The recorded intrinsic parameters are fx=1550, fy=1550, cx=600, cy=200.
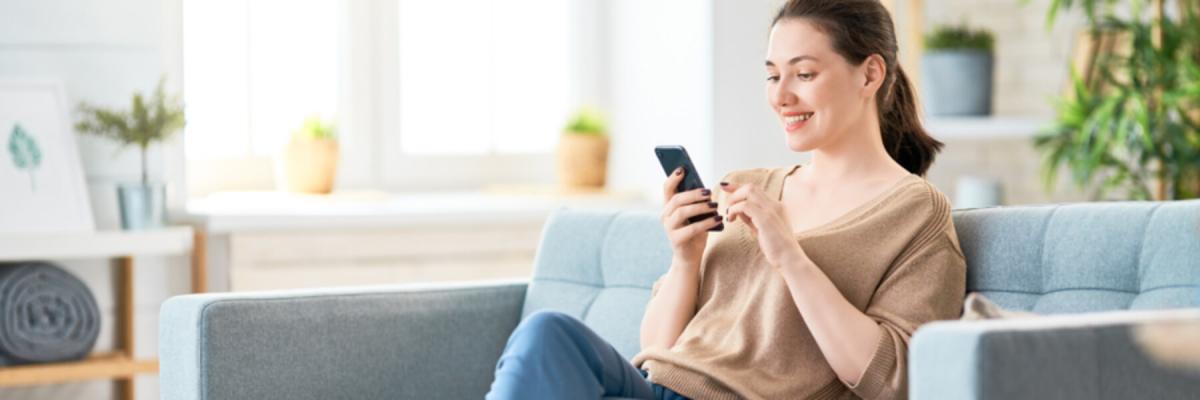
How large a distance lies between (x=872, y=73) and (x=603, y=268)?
712mm

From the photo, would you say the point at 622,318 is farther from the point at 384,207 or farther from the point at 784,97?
the point at 384,207

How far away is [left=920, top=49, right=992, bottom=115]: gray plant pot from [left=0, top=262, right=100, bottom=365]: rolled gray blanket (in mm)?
2490

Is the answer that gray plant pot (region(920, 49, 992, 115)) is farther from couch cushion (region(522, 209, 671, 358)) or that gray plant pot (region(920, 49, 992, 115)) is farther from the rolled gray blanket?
the rolled gray blanket

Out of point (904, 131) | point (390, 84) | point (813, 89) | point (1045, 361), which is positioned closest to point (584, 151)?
point (390, 84)

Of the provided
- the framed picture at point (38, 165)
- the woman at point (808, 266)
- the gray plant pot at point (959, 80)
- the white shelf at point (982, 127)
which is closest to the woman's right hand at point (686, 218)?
the woman at point (808, 266)

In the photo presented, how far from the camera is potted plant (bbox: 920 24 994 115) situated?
462 cm

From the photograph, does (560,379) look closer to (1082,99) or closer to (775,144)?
(775,144)

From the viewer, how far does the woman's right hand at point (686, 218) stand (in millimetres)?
2201

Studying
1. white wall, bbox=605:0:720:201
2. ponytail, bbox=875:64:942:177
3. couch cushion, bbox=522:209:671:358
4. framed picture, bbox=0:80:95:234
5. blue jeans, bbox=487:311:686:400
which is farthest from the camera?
white wall, bbox=605:0:720:201

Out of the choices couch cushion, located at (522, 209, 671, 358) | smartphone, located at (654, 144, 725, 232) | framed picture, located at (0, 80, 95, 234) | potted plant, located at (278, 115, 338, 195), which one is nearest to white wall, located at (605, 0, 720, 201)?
potted plant, located at (278, 115, 338, 195)

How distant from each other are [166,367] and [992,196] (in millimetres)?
2802

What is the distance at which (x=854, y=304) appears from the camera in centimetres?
209

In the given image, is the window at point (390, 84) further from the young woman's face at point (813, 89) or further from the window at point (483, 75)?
the young woman's face at point (813, 89)

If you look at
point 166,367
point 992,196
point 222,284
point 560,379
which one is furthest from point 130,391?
point 992,196
